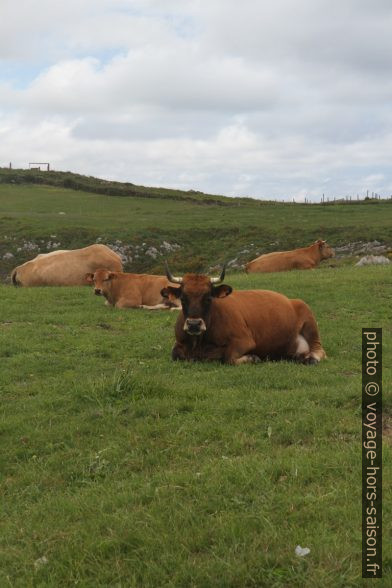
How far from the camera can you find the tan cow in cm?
2152

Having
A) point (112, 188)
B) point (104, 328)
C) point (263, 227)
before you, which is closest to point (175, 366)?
point (104, 328)

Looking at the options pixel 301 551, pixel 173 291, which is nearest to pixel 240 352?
pixel 173 291

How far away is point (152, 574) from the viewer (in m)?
4.38

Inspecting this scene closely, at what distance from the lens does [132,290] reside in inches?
666

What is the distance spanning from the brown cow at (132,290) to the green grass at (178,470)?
5149 millimetres

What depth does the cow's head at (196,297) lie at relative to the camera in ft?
32.4

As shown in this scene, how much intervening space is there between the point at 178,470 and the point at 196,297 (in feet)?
14.7

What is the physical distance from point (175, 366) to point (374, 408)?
3.65 metres

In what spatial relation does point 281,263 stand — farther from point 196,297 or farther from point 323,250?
point 196,297

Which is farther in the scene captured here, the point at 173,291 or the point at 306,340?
the point at 306,340

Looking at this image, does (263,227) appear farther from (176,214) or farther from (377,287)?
(377,287)

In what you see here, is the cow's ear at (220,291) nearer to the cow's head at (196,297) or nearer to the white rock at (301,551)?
the cow's head at (196,297)

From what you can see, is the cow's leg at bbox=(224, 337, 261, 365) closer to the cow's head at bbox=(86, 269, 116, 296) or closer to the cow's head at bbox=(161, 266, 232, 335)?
the cow's head at bbox=(161, 266, 232, 335)

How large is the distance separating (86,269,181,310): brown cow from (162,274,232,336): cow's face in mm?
6238
